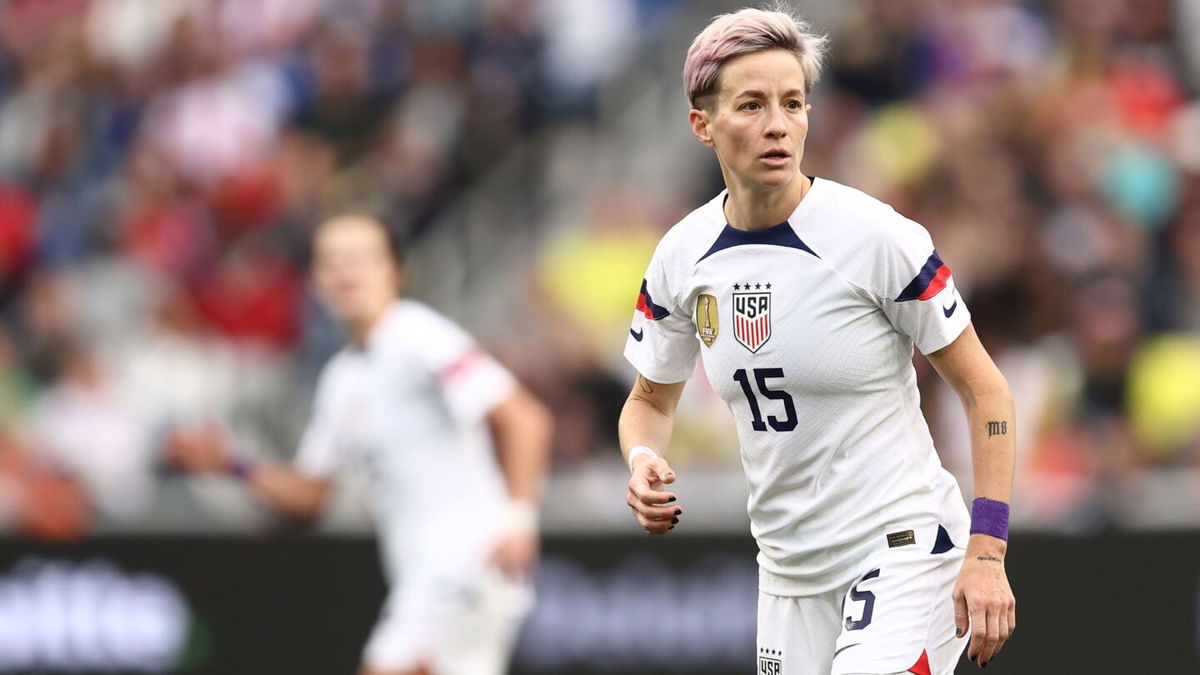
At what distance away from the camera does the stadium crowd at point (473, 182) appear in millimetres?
10023

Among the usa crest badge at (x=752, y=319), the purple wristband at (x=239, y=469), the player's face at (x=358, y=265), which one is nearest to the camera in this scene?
the usa crest badge at (x=752, y=319)

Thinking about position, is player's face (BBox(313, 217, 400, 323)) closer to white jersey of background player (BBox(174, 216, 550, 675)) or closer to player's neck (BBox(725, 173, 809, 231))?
white jersey of background player (BBox(174, 216, 550, 675))

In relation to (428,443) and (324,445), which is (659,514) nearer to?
(428,443)

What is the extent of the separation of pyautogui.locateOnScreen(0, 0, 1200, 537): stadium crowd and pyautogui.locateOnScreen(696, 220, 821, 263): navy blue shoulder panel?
475 centimetres

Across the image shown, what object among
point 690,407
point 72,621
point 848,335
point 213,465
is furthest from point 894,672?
point 72,621

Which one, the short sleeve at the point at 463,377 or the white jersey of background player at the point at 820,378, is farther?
the short sleeve at the point at 463,377

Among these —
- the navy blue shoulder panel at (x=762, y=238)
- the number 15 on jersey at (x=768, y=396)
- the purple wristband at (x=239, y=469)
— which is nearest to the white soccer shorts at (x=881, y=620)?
the number 15 on jersey at (x=768, y=396)

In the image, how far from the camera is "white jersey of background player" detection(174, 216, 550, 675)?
27.6 feet

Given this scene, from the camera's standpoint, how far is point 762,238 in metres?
4.97

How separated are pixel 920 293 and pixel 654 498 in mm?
877

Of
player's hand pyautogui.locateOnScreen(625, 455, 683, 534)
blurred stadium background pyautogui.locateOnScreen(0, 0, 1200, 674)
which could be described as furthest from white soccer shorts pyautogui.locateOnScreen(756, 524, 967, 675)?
blurred stadium background pyautogui.locateOnScreen(0, 0, 1200, 674)

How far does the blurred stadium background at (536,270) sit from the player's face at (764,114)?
16.0ft

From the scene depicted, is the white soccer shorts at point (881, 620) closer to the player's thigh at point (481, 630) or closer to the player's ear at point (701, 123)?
the player's ear at point (701, 123)

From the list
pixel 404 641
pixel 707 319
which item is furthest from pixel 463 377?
pixel 707 319
